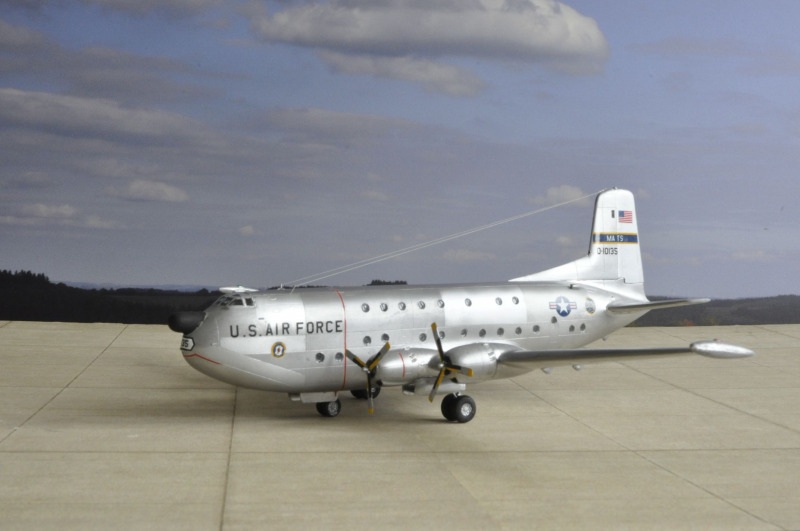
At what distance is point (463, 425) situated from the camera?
61.0ft

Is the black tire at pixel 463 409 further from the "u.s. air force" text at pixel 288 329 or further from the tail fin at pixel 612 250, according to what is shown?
the tail fin at pixel 612 250

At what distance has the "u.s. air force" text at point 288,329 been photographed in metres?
17.5

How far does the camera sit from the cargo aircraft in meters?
17.5

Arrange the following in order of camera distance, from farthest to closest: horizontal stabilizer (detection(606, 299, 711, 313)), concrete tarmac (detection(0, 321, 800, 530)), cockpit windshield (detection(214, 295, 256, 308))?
horizontal stabilizer (detection(606, 299, 711, 313)) → cockpit windshield (detection(214, 295, 256, 308)) → concrete tarmac (detection(0, 321, 800, 530))

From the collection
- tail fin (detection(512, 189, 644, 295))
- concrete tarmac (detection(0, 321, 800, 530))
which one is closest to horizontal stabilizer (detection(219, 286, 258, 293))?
concrete tarmac (detection(0, 321, 800, 530))

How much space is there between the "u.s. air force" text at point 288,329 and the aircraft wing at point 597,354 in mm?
3693

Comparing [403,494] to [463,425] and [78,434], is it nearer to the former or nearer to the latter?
[463,425]

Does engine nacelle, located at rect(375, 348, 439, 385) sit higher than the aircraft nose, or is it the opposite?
the aircraft nose

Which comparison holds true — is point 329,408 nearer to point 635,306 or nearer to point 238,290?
point 238,290

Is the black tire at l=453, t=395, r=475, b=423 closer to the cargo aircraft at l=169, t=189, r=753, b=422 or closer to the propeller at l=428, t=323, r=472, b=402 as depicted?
the cargo aircraft at l=169, t=189, r=753, b=422

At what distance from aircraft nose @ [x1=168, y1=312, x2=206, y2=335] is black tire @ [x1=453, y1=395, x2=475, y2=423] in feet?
19.3

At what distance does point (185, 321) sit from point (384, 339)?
14.2ft

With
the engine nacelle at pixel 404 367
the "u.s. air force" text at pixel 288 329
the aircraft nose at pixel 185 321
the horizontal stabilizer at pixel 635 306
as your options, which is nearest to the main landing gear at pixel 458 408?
the engine nacelle at pixel 404 367

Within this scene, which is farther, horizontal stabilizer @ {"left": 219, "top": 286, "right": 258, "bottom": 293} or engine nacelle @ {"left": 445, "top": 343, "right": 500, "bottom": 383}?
horizontal stabilizer @ {"left": 219, "top": 286, "right": 258, "bottom": 293}
